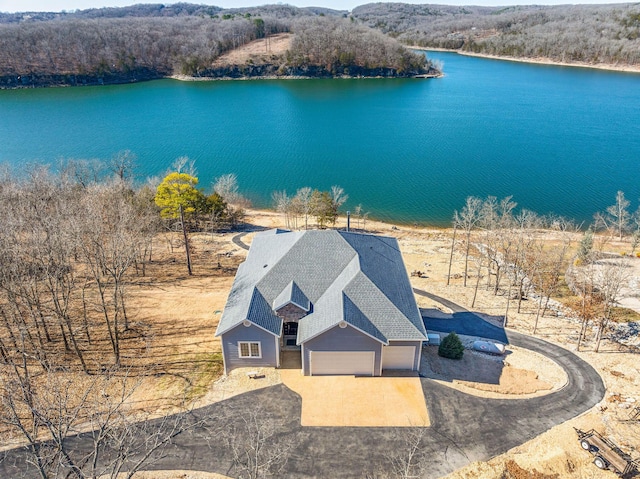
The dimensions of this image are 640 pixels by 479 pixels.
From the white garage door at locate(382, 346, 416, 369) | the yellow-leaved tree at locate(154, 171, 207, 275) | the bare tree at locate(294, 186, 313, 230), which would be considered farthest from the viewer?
the bare tree at locate(294, 186, 313, 230)

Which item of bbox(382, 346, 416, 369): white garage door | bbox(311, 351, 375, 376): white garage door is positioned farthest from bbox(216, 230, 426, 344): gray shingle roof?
bbox(311, 351, 375, 376): white garage door

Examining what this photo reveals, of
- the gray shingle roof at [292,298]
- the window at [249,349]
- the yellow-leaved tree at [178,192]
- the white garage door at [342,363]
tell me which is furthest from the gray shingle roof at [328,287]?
the yellow-leaved tree at [178,192]

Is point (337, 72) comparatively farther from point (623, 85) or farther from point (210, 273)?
point (210, 273)

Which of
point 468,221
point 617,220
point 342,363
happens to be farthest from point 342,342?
point 617,220

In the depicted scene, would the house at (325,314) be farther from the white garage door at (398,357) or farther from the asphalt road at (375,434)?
the asphalt road at (375,434)

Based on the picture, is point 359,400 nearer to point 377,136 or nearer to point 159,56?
point 377,136

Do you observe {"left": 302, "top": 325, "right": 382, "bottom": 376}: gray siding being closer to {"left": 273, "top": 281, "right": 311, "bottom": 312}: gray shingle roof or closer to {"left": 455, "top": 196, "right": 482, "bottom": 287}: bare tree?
{"left": 273, "top": 281, "right": 311, "bottom": 312}: gray shingle roof
